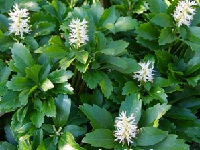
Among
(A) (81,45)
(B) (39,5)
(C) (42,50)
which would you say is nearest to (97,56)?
(A) (81,45)

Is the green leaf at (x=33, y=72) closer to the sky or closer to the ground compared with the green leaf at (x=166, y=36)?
closer to the ground

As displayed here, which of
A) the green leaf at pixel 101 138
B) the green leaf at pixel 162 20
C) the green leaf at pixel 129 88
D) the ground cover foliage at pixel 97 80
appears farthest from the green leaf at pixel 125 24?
the green leaf at pixel 101 138

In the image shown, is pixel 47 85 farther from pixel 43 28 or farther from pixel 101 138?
pixel 43 28

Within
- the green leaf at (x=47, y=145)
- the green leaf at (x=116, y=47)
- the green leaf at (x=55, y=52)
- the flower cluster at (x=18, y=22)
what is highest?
the flower cluster at (x=18, y=22)

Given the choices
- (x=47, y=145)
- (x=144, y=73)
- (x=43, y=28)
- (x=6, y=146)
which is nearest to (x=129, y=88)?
(x=144, y=73)

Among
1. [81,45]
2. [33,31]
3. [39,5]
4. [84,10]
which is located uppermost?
[39,5]

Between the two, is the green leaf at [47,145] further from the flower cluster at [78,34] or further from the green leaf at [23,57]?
the flower cluster at [78,34]

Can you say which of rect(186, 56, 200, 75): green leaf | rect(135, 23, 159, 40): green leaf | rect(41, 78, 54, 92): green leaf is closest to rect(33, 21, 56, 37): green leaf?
rect(41, 78, 54, 92): green leaf

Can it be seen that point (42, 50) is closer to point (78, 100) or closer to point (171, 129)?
point (78, 100)
